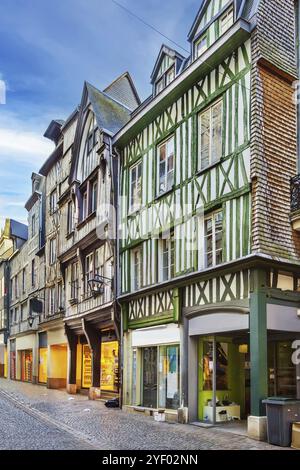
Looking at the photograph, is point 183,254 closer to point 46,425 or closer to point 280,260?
point 280,260

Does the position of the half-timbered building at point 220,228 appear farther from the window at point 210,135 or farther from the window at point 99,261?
the window at point 99,261

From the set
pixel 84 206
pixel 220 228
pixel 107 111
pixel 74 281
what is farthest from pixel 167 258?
pixel 74 281

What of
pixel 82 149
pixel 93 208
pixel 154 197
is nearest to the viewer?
pixel 154 197

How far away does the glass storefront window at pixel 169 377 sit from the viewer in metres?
13.8

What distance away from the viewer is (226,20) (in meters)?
13.5

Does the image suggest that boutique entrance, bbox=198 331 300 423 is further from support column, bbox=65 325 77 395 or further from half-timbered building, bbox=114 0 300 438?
support column, bbox=65 325 77 395

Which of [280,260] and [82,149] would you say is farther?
[82,149]

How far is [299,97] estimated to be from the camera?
12.7 m

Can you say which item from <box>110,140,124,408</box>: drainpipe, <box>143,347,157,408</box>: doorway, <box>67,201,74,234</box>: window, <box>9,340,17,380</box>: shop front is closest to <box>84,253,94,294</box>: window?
<box>67,201,74,234</box>: window

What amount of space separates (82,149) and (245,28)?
1089 cm

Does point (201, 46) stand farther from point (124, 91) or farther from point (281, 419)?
point (281, 419)

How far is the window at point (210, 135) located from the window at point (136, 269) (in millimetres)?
4132

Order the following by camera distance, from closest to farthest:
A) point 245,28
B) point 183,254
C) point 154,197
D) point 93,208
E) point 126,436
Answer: point 126,436 < point 245,28 < point 183,254 < point 154,197 < point 93,208

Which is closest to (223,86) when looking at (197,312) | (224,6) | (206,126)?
(206,126)
